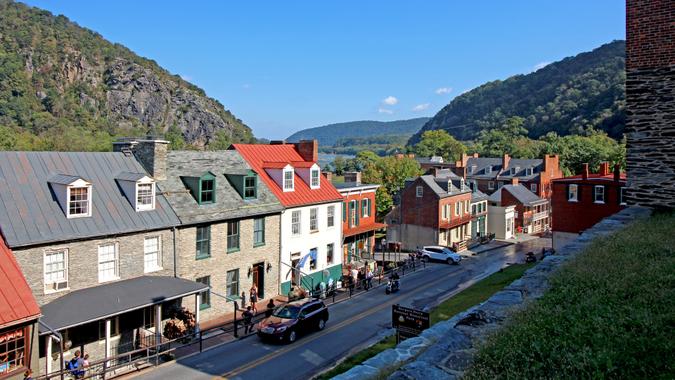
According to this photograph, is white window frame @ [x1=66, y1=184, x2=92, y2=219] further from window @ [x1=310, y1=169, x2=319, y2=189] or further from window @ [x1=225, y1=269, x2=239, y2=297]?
window @ [x1=310, y1=169, x2=319, y2=189]

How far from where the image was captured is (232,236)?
28.0 metres

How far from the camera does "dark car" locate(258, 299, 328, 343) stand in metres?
22.9

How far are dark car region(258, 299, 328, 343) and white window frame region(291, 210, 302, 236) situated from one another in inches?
319

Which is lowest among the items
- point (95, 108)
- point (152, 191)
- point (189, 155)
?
point (152, 191)

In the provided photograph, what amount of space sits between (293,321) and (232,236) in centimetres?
697

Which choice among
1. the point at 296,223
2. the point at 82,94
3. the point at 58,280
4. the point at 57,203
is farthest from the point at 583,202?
the point at 82,94

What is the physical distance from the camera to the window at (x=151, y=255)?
77.0 ft

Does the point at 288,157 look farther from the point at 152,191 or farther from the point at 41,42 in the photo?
the point at 41,42

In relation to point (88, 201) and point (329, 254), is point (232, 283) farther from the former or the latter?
point (329, 254)

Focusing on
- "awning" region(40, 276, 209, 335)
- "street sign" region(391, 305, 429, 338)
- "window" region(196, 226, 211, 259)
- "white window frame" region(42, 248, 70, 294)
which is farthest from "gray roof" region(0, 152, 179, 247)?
"street sign" region(391, 305, 429, 338)

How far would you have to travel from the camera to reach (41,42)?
139 m

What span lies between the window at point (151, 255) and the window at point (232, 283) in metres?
4.69

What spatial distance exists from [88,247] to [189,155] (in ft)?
32.6

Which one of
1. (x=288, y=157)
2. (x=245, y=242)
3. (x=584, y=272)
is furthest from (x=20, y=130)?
(x=584, y=272)
